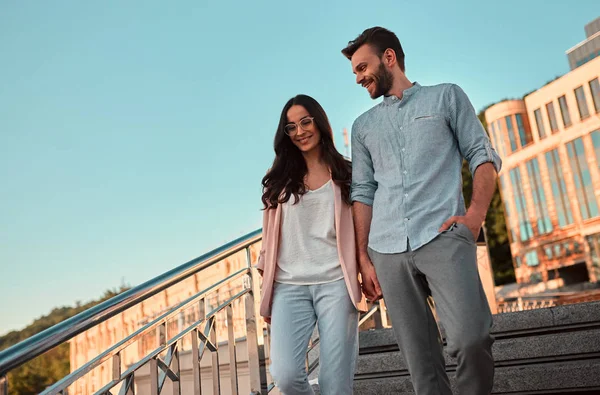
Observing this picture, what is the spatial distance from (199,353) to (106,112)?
37.0m

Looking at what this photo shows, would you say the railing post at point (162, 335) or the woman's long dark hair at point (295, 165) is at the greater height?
the woman's long dark hair at point (295, 165)

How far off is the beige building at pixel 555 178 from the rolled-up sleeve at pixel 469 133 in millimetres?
35876

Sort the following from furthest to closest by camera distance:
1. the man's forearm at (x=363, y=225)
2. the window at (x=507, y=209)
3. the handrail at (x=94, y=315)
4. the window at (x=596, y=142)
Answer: the window at (x=507, y=209), the window at (x=596, y=142), the man's forearm at (x=363, y=225), the handrail at (x=94, y=315)

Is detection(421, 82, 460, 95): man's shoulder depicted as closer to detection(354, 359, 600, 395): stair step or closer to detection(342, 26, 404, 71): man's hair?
detection(342, 26, 404, 71): man's hair

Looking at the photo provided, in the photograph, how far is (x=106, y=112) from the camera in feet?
123

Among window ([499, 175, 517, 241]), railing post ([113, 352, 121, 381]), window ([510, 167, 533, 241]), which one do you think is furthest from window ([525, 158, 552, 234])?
railing post ([113, 352, 121, 381])

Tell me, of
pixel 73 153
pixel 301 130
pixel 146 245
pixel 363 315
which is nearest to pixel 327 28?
pixel 363 315

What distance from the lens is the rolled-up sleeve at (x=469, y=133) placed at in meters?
2.17

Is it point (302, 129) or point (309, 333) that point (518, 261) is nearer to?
point (302, 129)

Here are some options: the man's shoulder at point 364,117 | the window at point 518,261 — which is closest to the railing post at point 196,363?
the man's shoulder at point 364,117

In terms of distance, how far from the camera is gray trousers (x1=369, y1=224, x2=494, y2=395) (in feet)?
6.31

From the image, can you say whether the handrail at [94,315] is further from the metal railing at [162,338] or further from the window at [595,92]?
the window at [595,92]

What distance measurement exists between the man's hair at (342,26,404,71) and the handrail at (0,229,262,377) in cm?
123

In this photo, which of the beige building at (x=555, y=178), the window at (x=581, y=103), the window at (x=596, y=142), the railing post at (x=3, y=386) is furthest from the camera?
the window at (x=581, y=103)
